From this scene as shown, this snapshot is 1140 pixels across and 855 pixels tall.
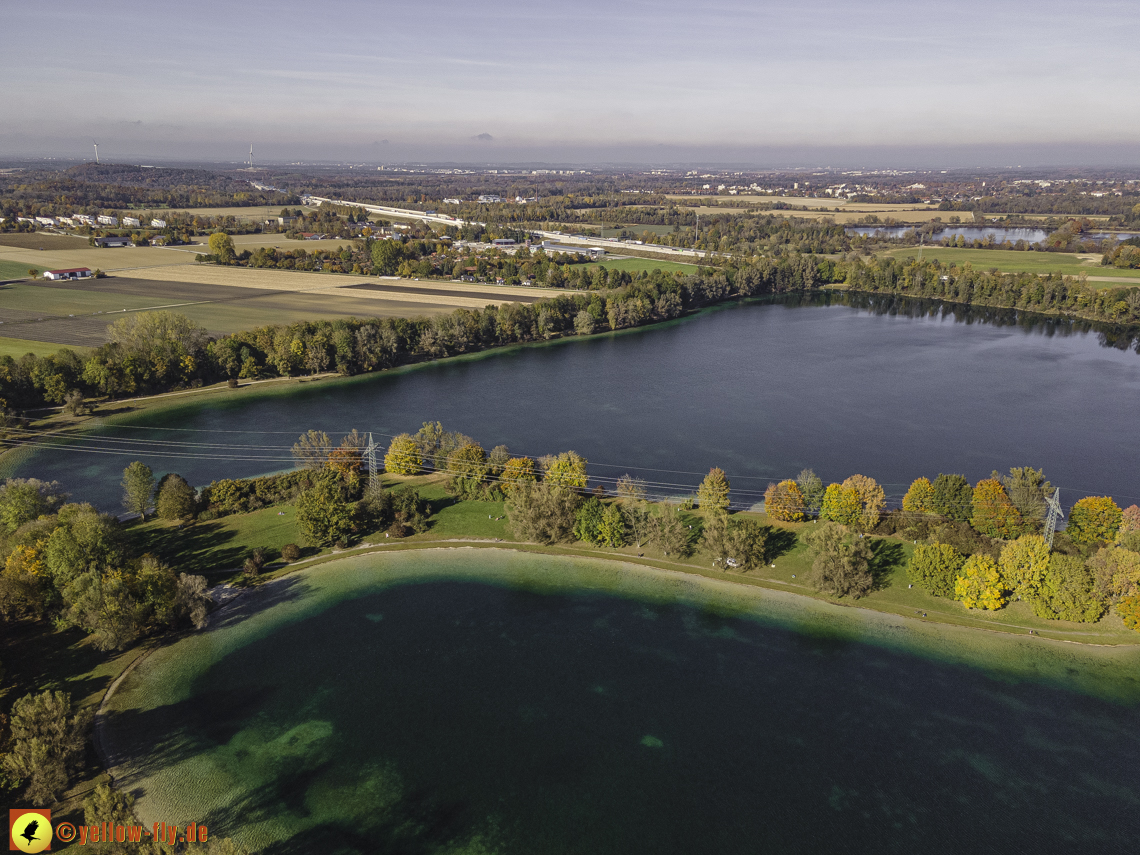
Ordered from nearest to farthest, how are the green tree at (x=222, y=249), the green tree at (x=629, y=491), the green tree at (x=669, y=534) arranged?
the green tree at (x=669, y=534) < the green tree at (x=629, y=491) < the green tree at (x=222, y=249)

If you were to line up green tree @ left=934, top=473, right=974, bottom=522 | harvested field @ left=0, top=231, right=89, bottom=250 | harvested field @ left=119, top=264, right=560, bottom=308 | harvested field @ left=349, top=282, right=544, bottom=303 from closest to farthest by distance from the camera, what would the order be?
green tree @ left=934, top=473, right=974, bottom=522 → harvested field @ left=349, top=282, right=544, bottom=303 → harvested field @ left=119, top=264, right=560, bottom=308 → harvested field @ left=0, top=231, right=89, bottom=250

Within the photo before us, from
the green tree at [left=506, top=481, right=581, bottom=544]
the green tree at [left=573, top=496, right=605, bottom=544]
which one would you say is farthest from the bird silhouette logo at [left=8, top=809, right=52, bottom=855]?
the green tree at [left=573, top=496, right=605, bottom=544]

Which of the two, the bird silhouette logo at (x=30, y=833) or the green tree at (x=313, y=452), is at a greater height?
the green tree at (x=313, y=452)

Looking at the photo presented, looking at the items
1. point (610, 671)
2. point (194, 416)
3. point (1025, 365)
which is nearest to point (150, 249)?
point (194, 416)

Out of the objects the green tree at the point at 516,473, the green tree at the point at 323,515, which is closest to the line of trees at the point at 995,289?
the green tree at the point at 516,473

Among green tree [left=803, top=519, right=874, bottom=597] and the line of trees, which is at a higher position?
the line of trees

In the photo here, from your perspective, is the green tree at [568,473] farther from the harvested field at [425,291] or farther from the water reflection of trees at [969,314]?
the water reflection of trees at [969,314]

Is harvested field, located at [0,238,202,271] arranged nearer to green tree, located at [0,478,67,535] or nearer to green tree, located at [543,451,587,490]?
green tree, located at [0,478,67,535]

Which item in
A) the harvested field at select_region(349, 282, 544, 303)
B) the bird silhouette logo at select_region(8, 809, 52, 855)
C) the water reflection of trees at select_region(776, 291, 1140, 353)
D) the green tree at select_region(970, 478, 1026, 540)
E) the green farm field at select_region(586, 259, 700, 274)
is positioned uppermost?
the green farm field at select_region(586, 259, 700, 274)
